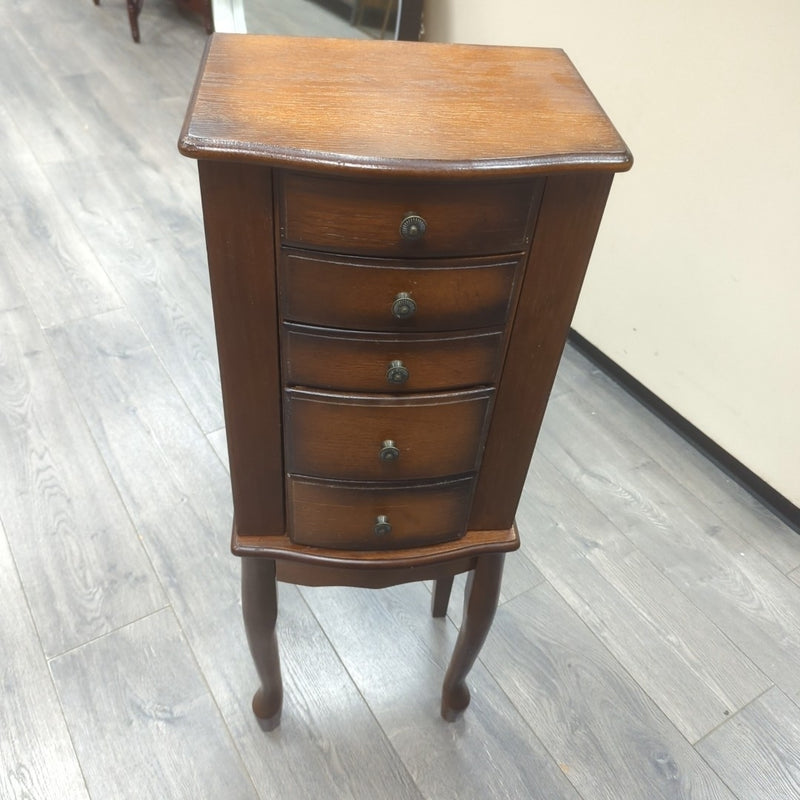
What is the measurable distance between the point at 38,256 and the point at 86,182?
43 cm

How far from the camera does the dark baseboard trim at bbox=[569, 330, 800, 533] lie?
4.91 ft

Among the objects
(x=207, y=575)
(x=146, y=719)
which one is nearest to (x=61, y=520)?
(x=207, y=575)

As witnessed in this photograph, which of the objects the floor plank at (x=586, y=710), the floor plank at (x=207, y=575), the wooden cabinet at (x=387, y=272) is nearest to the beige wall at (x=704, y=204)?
the floor plank at (x=586, y=710)

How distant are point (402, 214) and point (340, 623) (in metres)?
0.89

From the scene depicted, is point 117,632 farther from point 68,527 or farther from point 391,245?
point 391,245

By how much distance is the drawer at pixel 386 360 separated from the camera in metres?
0.63

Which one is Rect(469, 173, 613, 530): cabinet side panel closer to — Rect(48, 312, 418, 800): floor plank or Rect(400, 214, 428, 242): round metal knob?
Rect(400, 214, 428, 242): round metal knob

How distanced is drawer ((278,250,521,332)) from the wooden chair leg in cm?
68

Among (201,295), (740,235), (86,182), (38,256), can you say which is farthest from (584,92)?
(86,182)

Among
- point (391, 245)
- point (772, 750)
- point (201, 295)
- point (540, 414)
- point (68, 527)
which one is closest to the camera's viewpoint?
point (391, 245)

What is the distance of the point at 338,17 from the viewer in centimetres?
204

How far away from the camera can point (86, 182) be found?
2.28m

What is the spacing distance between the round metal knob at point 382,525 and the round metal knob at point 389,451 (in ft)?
0.30

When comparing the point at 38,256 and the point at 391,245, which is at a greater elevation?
the point at 391,245
